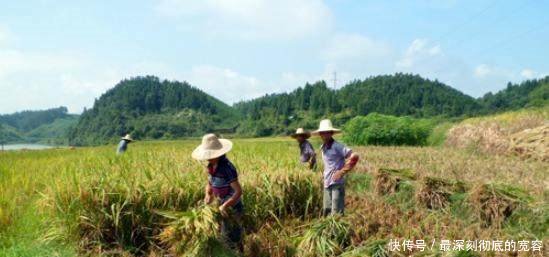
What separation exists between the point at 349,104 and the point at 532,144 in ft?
258

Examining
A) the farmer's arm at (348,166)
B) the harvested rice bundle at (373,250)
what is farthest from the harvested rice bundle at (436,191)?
the harvested rice bundle at (373,250)

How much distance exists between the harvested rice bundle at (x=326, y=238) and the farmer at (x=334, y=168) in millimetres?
753

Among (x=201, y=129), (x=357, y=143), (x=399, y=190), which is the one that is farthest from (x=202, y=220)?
(x=201, y=129)

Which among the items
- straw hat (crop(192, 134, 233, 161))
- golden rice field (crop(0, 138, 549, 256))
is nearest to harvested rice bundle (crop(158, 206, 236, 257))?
golden rice field (crop(0, 138, 549, 256))

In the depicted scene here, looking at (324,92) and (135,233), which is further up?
(324,92)

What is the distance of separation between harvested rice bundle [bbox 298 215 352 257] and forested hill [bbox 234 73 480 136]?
74.4 m

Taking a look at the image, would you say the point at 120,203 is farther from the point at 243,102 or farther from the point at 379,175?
the point at 243,102

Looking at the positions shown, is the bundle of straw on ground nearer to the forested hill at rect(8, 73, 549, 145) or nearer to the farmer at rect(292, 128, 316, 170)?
the farmer at rect(292, 128, 316, 170)

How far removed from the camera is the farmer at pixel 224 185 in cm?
467

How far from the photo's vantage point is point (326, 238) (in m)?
4.85

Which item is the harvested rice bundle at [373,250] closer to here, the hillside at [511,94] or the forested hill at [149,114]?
the hillside at [511,94]

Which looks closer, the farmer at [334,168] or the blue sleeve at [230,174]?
the blue sleeve at [230,174]

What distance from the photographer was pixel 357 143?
28516 mm

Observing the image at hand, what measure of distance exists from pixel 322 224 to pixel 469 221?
208cm
